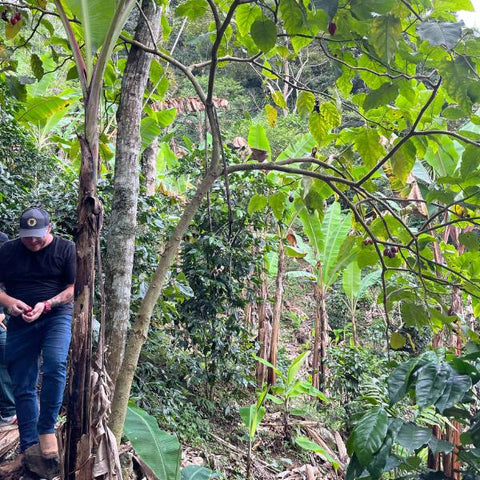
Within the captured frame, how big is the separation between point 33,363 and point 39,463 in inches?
21.7

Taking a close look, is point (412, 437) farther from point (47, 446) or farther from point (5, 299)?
point (5, 299)

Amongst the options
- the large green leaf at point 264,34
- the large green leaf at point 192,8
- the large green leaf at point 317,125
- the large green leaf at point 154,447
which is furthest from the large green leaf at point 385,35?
the large green leaf at point 154,447

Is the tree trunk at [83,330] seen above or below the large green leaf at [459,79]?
below

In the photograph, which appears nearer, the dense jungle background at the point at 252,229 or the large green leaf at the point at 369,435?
the dense jungle background at the point at 252,229

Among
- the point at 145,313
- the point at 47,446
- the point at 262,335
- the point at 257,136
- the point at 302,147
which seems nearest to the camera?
the point at 145,313

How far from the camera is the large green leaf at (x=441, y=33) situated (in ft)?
3.96

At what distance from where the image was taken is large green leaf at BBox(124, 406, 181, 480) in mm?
2244

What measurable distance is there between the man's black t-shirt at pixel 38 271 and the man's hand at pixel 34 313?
151 mm

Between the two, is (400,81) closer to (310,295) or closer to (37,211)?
(37,211)

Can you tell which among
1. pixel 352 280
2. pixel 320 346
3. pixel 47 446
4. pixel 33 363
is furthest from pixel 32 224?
pixel 352 280

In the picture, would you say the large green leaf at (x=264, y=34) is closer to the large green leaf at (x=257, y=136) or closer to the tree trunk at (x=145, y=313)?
the tree trunk at (x=145, y=313)

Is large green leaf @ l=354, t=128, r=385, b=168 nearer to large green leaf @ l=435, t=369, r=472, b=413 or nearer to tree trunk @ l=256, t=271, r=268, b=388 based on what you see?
large green leaf @ l=435, t=369, r=472, b=413

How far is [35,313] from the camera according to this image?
2.65 m

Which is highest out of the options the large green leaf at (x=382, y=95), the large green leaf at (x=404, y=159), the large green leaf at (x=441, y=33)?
the large green leaf at (x=441, y=33)
